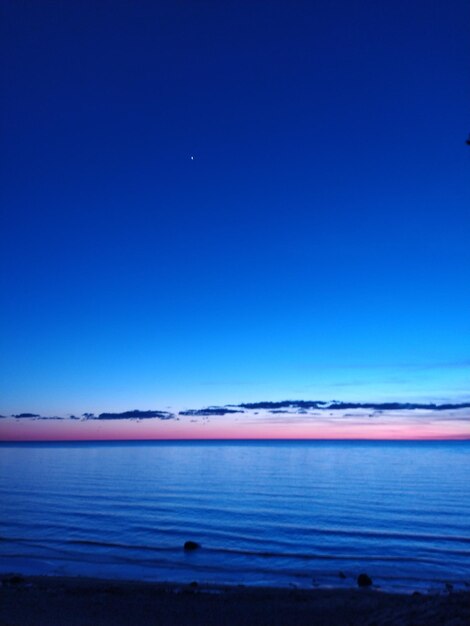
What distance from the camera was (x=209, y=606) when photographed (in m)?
18.3

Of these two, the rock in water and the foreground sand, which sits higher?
the foreground sand

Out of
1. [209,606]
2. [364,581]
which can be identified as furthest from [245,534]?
[209,606]

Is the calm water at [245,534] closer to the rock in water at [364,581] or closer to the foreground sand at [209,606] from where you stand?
the rock in water at [364,581]

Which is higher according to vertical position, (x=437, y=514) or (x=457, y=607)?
(x=457, y=607)

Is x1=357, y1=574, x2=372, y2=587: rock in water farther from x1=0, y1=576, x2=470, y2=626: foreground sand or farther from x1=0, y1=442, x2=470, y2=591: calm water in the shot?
x1=0, y1=576, x2=470, y2=626: foreground sand

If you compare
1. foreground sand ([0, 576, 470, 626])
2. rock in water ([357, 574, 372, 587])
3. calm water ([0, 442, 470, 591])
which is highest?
foreground sand ([0, 576, 470, 626])

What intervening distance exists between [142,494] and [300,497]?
1778 cm

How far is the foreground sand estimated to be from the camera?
1633cm

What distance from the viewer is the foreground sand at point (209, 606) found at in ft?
53.6

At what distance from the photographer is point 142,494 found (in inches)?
2178

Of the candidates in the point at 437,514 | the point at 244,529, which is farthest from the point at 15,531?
the point at 437,514

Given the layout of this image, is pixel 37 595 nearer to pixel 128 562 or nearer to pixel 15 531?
pixel 128 562

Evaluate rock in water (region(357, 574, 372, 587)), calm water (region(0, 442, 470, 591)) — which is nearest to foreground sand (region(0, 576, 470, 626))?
rock in water (region(357, 574, 372, 587))

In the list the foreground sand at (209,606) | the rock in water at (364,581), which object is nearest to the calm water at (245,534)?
the rock in water at (364,581)
